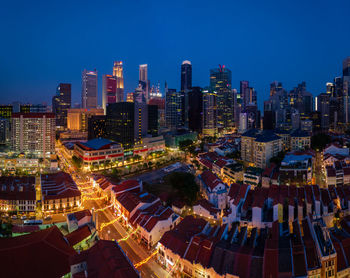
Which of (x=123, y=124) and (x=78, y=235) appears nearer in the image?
(x=78, y=235)

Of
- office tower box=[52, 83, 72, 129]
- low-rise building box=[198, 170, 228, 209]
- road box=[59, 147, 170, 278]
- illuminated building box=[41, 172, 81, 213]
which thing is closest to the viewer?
Answer: road box=[59, 147, 170, 278]

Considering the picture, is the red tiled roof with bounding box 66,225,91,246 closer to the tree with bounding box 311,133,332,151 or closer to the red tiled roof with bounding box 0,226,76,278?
the red tiled roof with bounding box 0,226,76,278

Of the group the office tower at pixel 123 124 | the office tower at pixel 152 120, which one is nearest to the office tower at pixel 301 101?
the office tower at pixel 152 120

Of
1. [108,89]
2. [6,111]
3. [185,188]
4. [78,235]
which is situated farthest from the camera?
[108,89]

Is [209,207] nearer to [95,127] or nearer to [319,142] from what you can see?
[319,142]

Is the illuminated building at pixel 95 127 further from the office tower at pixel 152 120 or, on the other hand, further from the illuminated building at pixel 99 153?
the illuminated building at pixel 99 153

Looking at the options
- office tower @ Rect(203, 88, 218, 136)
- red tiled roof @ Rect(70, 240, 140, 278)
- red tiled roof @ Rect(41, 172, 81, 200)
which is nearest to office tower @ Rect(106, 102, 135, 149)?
red tiled roof @ Rect(41, 172, 81, 200)

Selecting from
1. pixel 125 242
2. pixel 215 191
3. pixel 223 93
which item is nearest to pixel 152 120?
pixel 215 191

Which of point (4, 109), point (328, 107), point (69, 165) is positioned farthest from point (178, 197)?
point (328, 107)
